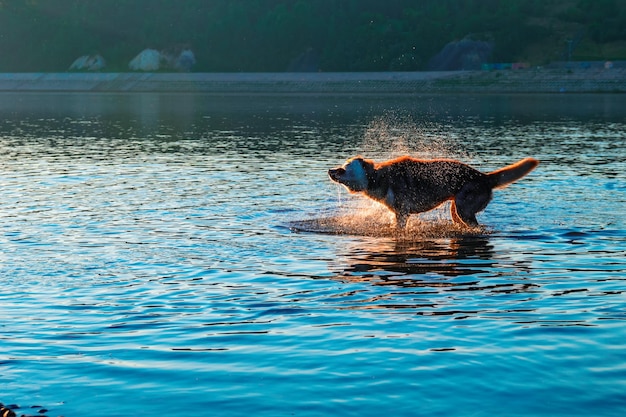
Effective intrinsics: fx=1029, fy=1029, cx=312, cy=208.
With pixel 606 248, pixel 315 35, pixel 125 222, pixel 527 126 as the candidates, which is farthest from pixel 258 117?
pixel 315 35

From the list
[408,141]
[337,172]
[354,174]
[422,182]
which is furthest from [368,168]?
[408,141]

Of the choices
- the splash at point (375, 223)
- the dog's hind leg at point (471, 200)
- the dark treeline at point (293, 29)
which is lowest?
the splash at point (375, 223)

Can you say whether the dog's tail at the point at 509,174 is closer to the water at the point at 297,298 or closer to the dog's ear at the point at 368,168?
the water at the point at 297,298

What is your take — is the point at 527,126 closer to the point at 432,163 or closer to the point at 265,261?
the point at 432,163

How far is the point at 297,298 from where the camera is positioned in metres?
12.3

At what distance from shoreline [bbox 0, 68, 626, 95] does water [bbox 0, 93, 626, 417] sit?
57.6 metres

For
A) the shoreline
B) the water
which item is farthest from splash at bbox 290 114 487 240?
the shoreline

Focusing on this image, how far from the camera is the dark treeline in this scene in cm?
10150

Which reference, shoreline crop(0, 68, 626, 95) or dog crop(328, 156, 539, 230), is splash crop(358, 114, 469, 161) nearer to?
dog crop(328, 156, 539, 230)

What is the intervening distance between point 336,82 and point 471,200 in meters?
78.5

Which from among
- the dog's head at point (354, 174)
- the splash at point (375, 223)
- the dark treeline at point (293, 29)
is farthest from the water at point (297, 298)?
the dark treeline at point (293, 29)

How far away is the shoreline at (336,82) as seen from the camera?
3322 inches

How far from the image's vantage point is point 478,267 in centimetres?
1439

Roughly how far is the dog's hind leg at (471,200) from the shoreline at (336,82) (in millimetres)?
66577
